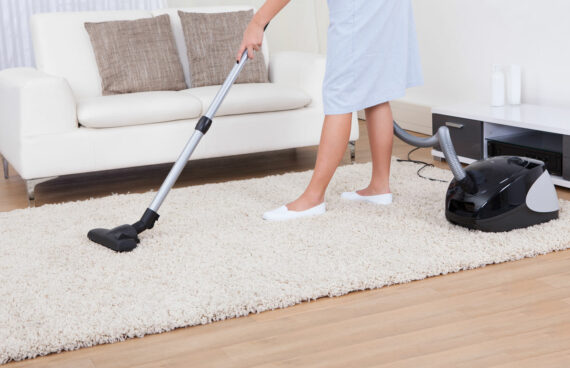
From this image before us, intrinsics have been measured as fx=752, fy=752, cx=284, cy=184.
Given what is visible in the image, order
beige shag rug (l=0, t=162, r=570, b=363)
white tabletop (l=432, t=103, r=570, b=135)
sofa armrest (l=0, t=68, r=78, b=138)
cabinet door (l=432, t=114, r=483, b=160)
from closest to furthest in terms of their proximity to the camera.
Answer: beige shag rug (l=0, t=162, r=570, b=363), white tabletop (l=432, t=103, r=570, b=135), sofa armrest (l=0, t=68, r=78, b=138), cabinet door (l=432, t=114, r=483, b=160)

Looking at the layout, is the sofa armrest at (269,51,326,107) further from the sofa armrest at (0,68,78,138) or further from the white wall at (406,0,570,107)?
the sofa armrest at (0,68,78,138)

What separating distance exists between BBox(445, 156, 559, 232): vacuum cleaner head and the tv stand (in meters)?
0.53

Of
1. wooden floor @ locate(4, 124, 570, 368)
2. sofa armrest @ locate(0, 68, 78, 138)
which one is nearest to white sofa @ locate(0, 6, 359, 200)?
sofa armrest @ locate(0, 68, 78, 138)

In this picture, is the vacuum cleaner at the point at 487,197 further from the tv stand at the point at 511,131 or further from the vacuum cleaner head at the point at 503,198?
Result: the tv stand at the point at 511,131

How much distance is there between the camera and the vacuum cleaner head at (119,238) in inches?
90.2

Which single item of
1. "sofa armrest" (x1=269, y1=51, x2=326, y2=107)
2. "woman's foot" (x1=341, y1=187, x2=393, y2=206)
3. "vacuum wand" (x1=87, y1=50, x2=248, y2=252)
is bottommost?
"woman's foot" (x1=341, y1=187, x2=393, y2=206)

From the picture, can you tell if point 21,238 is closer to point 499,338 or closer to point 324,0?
point 499,338

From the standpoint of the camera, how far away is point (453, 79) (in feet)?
13.4

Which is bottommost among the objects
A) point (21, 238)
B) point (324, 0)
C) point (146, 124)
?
point (21, 238)

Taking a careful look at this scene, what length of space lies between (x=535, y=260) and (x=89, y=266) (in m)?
1.27

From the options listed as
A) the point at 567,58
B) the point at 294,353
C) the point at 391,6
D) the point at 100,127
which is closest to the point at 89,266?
the point at 294,353

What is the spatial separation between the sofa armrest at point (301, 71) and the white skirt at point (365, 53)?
2.94 feet

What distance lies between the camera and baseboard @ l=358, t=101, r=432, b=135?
4309 millimetres

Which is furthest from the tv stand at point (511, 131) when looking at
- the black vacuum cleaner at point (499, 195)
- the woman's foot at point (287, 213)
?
the woman's foot at point (287, 213)
